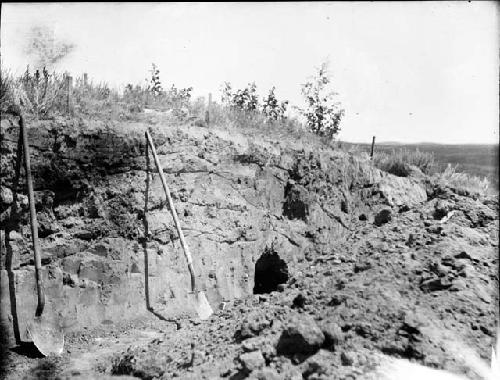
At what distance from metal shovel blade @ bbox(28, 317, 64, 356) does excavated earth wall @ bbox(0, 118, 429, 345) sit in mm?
165

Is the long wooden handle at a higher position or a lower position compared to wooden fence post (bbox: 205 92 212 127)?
lower

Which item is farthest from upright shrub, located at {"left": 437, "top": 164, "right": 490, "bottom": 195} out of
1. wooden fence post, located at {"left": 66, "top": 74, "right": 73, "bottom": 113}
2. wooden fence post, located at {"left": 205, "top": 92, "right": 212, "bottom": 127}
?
wooden fence post, located at {"left": 66, "top": 74, "right": 73, "bottom": 113}

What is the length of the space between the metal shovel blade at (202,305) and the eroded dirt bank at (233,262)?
26cm

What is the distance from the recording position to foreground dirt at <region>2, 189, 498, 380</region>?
4.65 meters

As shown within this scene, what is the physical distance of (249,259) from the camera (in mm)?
9156

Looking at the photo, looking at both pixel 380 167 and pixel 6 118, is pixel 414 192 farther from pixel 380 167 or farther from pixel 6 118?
pixel 6 118

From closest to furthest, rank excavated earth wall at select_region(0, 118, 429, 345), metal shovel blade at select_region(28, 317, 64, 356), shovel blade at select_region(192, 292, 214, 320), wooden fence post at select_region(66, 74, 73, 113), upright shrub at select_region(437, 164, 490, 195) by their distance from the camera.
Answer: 1. metal shovel blade at select_region(28, 317, 64, 356)
2. excavated earth wall at select_region(0, 118, 429, 345)
3. shovel blade at select_region(192, 292, 214, 320)
4. wooden fence post at select_region(66, 74, 73, 113)
5. upright shrub at select_region(437, 164, 490, 195)

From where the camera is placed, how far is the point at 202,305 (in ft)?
25.1

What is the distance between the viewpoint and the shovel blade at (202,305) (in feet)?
24.8

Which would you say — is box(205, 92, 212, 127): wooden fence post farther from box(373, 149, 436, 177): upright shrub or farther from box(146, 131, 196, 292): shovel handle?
box(373, 149, 436, 177): upright shrub

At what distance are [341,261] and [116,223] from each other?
3.31 meters

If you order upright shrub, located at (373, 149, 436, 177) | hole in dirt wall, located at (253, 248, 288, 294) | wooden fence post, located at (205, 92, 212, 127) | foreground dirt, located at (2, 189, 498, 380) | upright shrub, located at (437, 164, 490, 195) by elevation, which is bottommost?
hole in dirt wall, located at (253, 248, 288, 294)

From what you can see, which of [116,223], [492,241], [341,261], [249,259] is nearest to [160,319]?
[116,223]

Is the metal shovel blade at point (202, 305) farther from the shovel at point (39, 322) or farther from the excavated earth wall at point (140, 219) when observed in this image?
the shovel at point (39, 322)
